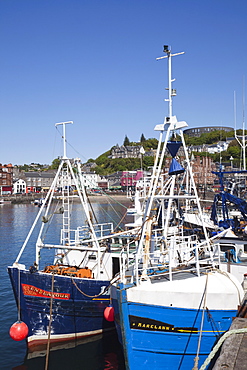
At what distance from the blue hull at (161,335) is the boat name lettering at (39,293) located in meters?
4.39

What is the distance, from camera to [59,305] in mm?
17156

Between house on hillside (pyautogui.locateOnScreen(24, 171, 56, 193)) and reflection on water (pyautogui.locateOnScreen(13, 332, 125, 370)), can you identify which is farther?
house on hillside (pyautogui.locateOnScreen(24, 171, 56, 193))

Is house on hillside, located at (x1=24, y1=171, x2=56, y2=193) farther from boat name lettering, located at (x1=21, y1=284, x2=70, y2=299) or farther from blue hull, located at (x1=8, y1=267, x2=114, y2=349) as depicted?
boat name lettering, located at (x1=21, y1=284, x2=70, y2=299)

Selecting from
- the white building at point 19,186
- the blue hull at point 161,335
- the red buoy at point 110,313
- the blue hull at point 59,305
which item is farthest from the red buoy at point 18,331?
the white building at point 19,186

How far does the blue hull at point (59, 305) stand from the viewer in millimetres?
16922

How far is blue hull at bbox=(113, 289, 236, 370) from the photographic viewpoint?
525 inches

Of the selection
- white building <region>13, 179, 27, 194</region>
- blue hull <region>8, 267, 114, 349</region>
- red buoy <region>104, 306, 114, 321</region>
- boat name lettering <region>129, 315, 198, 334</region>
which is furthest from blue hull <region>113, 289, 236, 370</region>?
white building <region>13, 179, 27, 194</region>

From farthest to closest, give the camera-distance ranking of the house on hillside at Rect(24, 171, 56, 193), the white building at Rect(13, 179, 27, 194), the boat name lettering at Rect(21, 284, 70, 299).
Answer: the house on hillside at Rect(24, 171, 56, 193) → the white building at Rect(13, 179, 27, 194) → the boat name lettering at Rect(21, 284, 70, 299)

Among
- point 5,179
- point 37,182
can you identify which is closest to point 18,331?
point 5,179

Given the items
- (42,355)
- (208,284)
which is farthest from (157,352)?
(42,355)

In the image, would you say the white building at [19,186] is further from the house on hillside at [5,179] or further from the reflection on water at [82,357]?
the reflection on water at [82,357]

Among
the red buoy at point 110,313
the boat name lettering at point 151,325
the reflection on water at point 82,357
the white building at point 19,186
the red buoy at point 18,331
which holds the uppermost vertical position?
the white building at point 19,186

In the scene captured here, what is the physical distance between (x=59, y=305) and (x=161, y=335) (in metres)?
5.78

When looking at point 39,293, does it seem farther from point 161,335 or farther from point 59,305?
point 161,335
